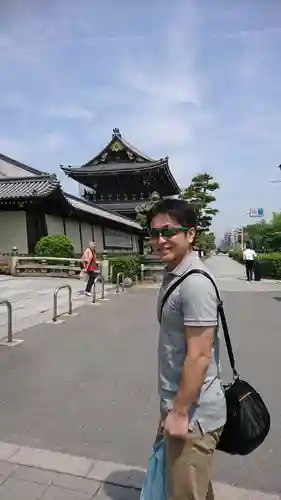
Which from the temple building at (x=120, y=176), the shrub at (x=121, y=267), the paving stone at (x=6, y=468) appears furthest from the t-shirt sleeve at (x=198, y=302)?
the temple building at (x=120, y=176)

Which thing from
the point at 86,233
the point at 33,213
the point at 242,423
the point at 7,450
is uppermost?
the point at 33,213

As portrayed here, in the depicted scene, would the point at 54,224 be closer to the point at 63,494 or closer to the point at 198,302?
the point at 63,494

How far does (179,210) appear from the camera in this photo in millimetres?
1967

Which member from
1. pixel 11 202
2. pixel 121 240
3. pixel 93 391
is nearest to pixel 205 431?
pixel 93 391

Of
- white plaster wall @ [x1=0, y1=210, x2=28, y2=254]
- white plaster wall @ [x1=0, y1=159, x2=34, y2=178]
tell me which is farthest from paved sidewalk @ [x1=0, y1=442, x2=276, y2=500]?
white plaster wall @ [x1=0, y1=159, x2=34, y2=178]

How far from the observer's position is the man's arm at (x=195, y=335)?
1.74 m

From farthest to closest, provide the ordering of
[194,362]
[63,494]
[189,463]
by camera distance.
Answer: [63,494] < [189,463] < [194,362]

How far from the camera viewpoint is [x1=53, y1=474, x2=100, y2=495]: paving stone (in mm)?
2686

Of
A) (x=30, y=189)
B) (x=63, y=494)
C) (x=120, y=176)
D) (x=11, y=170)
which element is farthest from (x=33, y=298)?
(x=120, y=176)

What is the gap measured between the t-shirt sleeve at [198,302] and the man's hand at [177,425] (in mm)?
429

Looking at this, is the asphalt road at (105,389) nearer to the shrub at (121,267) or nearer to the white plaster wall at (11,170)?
the shrub at (121,267)

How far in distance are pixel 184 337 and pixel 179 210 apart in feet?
2.03

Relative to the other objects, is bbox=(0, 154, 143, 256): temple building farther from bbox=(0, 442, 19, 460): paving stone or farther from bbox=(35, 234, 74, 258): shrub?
bbox=(0, 442, 19, 460): paving stone

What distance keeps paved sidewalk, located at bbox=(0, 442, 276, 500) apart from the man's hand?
45.1 inches
